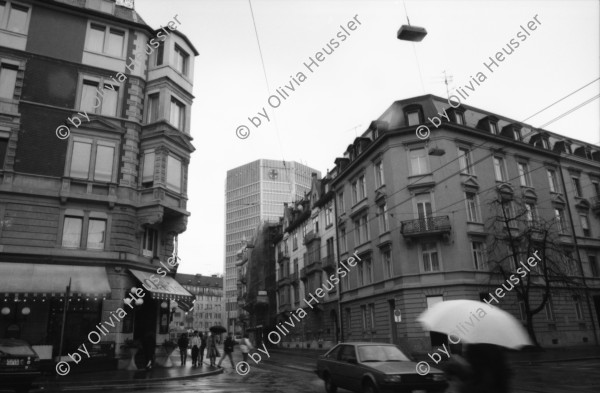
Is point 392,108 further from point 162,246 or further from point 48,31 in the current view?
point 48,31

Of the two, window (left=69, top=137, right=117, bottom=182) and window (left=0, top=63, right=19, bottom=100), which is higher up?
window (left=0, top=63, right=19, bottom=100)

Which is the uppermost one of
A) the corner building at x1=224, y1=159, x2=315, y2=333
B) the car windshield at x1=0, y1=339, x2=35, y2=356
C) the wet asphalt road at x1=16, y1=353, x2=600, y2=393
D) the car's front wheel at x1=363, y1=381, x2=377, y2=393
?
the corner building at x1=224, y1=159, x2=315, y2=333

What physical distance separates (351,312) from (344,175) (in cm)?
1250

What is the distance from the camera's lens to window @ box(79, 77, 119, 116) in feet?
73.9

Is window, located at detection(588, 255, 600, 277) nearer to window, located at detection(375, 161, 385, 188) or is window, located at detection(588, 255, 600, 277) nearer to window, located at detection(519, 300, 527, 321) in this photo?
window, located at detection(519, 300, 527, 321)

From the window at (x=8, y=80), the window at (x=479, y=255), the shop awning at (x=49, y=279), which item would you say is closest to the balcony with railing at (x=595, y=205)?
the window at (x=479, y=255)

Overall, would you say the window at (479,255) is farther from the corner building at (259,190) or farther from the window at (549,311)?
the corner building at (259,190)

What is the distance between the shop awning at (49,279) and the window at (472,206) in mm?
24309

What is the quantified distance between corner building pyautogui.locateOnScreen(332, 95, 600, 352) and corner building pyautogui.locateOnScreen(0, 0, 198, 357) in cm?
1557

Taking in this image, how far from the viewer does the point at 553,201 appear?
37.5m

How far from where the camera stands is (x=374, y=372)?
10.3 m

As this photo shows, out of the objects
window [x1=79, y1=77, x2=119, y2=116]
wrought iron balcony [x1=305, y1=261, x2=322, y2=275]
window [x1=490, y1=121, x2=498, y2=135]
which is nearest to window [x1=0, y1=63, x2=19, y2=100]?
window [x1=79, y1=77, x2=119, y2=116]

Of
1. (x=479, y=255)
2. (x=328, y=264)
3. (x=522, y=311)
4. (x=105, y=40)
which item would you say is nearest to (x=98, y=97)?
(x=105, y=40)

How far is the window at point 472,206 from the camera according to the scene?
31.6 meters
